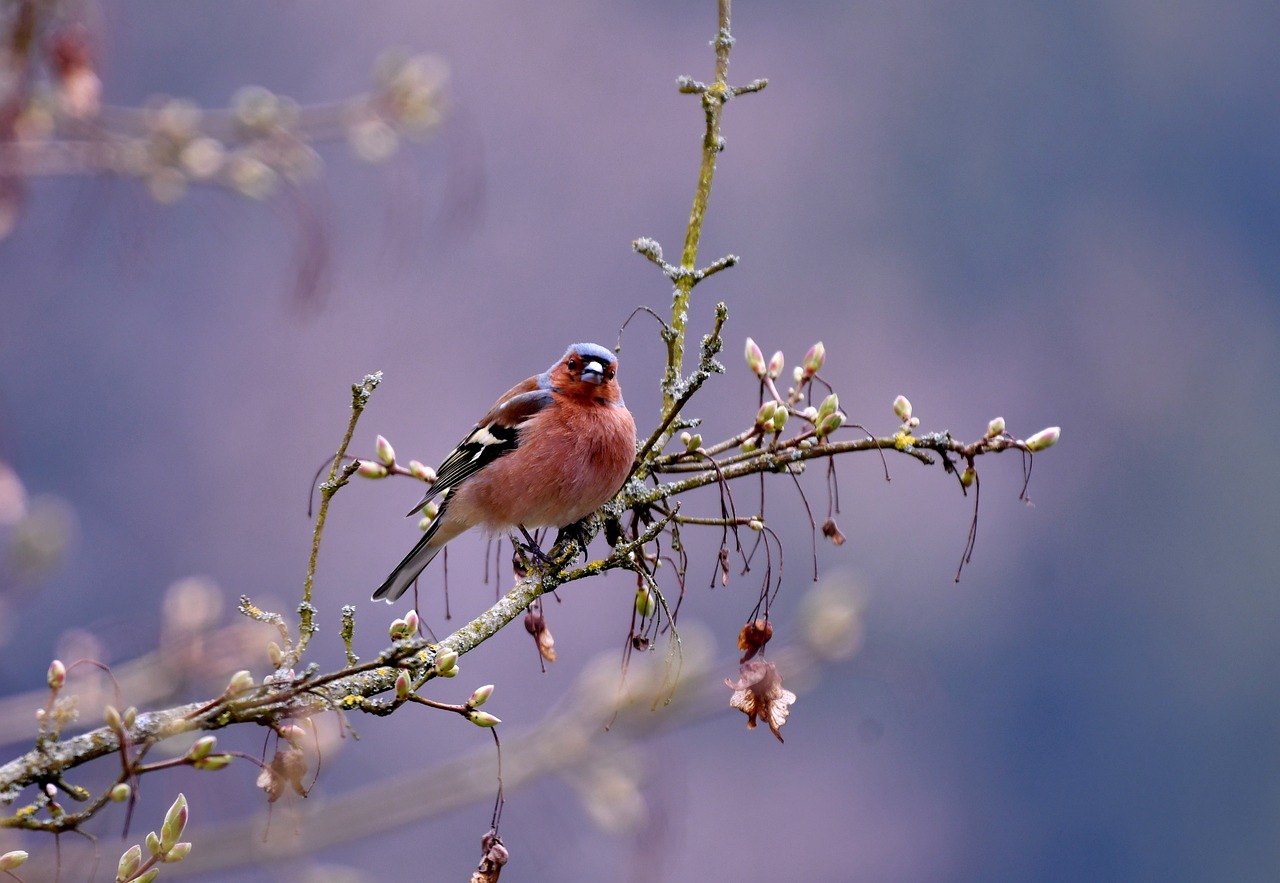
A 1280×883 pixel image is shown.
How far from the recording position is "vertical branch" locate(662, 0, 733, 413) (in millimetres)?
3574

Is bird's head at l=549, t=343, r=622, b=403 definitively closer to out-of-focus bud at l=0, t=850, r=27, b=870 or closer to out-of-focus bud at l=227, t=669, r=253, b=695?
out-of-focus bud at l=227, t=669, r=253, b=695

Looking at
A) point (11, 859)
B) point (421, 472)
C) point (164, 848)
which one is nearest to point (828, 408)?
point (421, 472)

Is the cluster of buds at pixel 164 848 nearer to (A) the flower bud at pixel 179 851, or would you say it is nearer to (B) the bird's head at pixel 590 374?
(A) the flower bud at pixel 179 851

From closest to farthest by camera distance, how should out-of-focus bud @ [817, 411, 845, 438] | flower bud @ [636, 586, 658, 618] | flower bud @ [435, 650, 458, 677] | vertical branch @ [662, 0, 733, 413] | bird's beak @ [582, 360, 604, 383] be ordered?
flower bud @ [435, 650, 458, 677]
out-of-focus bud @ [817, 411, 845, 438]
flower bud @ [636, 586, 658, 618]
vertical branch @ [662, 0, 733, 413]
bird's beak @ [582, 360, 604, 383]

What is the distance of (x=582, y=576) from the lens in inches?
131

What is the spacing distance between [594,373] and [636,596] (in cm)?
219

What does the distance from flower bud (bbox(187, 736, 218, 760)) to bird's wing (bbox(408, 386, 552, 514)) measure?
299cm

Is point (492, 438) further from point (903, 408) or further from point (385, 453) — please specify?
point (903, 408)

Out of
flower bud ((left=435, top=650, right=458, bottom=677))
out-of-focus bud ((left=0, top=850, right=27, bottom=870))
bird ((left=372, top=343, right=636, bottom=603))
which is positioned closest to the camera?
out-of-focus bud ((left=0, top=850, right=27, bottom=870))

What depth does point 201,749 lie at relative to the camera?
214 cm

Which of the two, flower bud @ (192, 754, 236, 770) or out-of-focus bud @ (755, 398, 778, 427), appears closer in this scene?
flower bud @ (192, 754, 236, 770)

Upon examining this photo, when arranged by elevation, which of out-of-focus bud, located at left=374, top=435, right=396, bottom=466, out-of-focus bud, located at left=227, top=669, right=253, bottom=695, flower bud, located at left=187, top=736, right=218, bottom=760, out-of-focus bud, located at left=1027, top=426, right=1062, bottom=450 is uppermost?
out-of-focus bud, located at left=374, top=435, right=396, bottom=466

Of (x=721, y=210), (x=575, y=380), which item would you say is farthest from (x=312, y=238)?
(x=721, y=210)

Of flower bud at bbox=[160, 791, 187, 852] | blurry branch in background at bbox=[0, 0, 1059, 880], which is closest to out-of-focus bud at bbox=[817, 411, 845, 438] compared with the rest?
blurry branch in background at bbox=[0, 0, 1059, 880]
